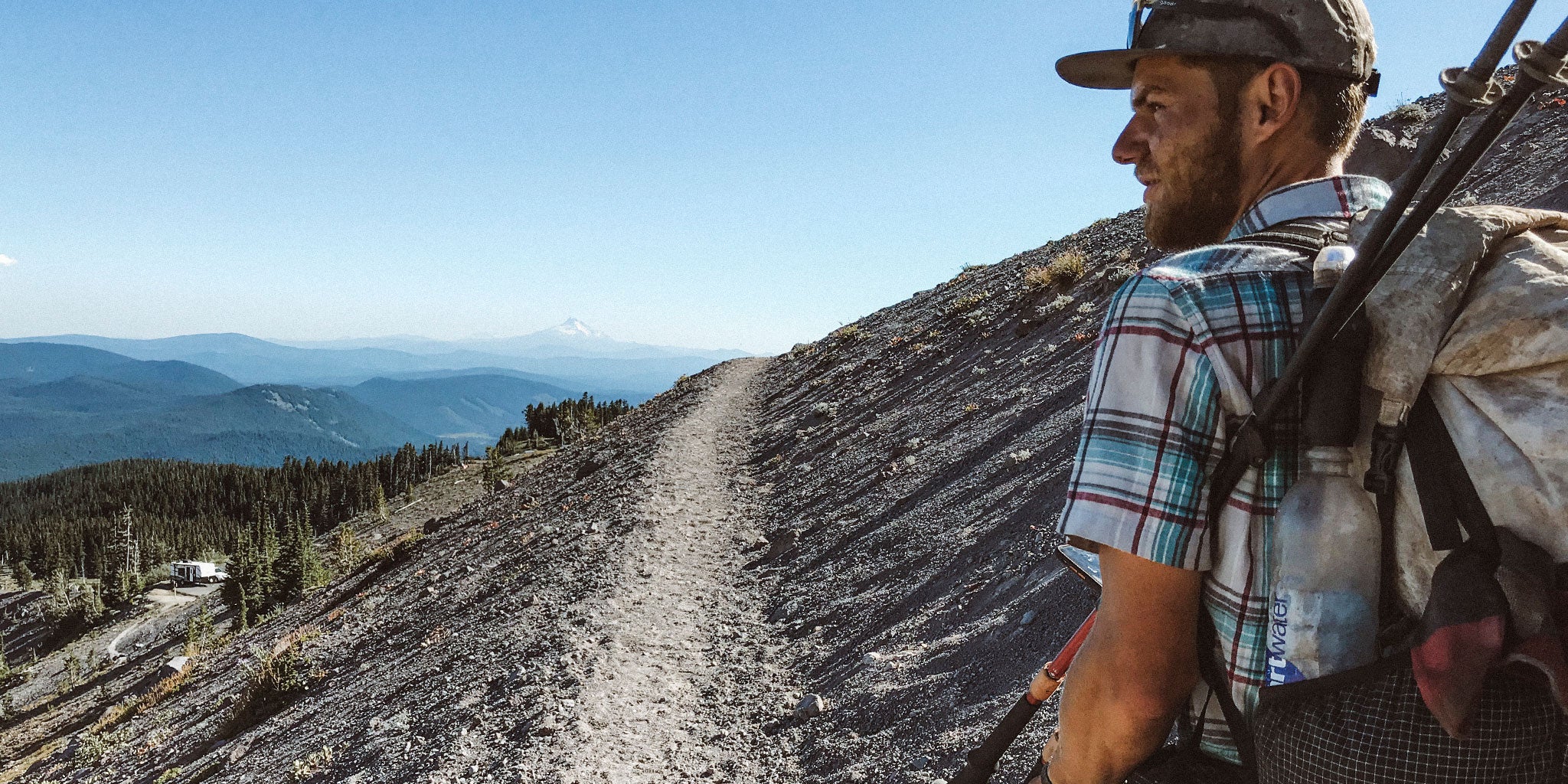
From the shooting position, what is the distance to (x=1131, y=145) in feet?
6.62

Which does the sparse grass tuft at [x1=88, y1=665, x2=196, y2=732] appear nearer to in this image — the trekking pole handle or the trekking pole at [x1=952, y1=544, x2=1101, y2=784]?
the trekking pole at [x1=952, y1=544, x2=1101, y2=784]

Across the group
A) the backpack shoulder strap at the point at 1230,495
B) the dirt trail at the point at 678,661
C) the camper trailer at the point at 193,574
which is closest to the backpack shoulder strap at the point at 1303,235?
the backpack shoulder strap at the point at 1230,495

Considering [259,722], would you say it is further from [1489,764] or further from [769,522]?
[1489,764]

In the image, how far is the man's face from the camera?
185 cm

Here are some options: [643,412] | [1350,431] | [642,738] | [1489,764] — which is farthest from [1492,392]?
[643,412]

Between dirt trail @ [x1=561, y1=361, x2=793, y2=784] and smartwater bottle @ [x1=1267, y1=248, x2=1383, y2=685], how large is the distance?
6.39 m

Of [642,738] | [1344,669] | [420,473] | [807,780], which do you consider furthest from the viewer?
[420,473]

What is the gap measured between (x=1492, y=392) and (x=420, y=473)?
123448 millimetres

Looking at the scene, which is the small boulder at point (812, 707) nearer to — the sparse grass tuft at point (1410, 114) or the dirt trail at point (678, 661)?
the dirt trail at point (678, 661)

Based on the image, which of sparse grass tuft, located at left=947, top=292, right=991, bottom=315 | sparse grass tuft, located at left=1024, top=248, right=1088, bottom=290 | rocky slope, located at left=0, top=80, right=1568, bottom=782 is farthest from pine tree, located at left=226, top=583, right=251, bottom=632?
sparse grass tuft, located at left=1024, top=248, right=1088, bottom=290

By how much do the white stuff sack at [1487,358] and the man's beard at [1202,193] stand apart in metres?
0.54

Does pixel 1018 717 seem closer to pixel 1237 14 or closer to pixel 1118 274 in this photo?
pixel 1237 14

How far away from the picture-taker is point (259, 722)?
13.4 meters

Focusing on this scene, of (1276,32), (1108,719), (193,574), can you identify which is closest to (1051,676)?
(1108,719)
